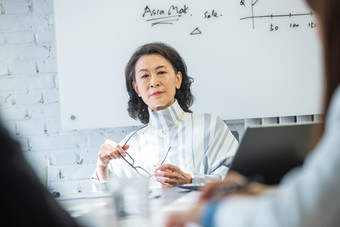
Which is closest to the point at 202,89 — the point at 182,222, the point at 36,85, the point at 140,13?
the point at 140,13

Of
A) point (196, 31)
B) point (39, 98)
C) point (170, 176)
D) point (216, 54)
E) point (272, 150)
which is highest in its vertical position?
point (196, 31)

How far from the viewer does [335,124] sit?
0.56m

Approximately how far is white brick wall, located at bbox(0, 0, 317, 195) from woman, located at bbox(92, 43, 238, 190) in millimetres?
549

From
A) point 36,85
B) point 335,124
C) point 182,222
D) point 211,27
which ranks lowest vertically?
point 182,222

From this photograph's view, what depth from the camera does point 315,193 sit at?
54 cm

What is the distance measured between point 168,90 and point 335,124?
1.61 metres

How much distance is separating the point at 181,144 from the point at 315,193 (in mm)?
1536

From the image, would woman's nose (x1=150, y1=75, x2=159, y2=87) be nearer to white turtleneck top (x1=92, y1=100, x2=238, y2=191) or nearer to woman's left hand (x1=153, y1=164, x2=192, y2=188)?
white turtleneck top (x1=92, y1=100, x2=238, y2=191)

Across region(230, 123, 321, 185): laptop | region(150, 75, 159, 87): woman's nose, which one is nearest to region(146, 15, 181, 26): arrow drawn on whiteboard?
region(150, 75, 159, 87): woman's nose

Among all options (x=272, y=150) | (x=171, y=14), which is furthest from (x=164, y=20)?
(x=272, y=150)

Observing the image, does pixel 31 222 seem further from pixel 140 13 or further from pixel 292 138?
pixel 140 13

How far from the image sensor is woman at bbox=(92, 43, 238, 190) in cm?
200

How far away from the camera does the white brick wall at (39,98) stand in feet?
8.77

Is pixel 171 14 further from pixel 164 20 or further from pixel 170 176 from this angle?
pixel 170 176
